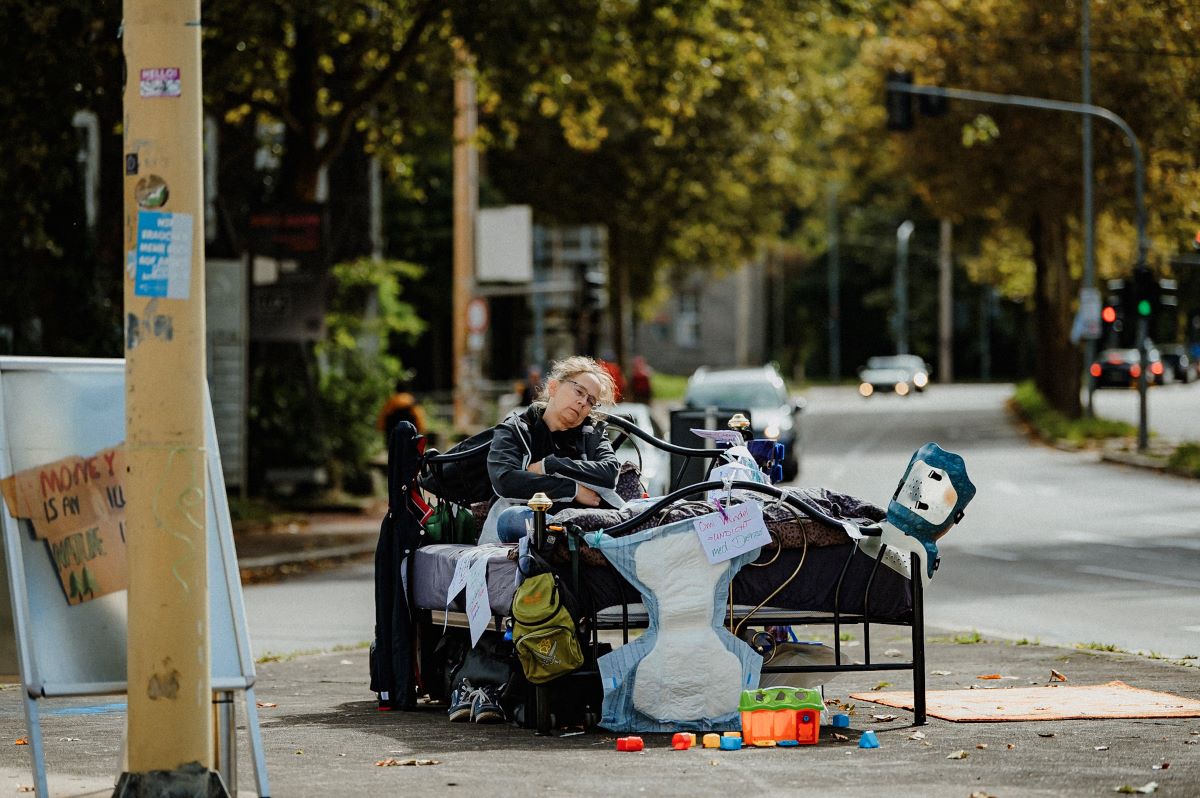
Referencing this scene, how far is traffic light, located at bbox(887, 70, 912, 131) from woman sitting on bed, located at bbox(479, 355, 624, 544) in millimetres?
23585

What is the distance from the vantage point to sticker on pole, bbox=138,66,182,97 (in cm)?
532

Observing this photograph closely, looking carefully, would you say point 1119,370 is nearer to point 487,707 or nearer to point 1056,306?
point 1056,306

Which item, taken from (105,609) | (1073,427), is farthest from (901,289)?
(105,609)

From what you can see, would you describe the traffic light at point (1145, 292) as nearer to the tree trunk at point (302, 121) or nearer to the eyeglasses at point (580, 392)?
the tree trunk at point (302, 121)

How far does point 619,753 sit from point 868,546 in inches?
55.8

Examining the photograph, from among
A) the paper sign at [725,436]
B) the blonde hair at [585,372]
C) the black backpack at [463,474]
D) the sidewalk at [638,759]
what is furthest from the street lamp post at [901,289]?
the sidewalk at [638,759]

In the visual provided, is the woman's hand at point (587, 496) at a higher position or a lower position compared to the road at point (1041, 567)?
higher

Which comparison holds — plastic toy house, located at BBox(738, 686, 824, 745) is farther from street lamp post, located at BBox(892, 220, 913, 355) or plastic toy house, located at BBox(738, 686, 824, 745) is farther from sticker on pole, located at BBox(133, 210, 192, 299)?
street lamp post, located at BBox(892, 220, 913, 355)

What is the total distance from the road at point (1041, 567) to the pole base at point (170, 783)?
6.41m

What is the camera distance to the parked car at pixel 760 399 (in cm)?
2872

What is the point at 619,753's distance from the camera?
674 cm

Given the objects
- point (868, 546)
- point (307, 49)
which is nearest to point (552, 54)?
point (307, 49)

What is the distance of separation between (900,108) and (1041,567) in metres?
15.9

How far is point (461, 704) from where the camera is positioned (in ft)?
25.8
